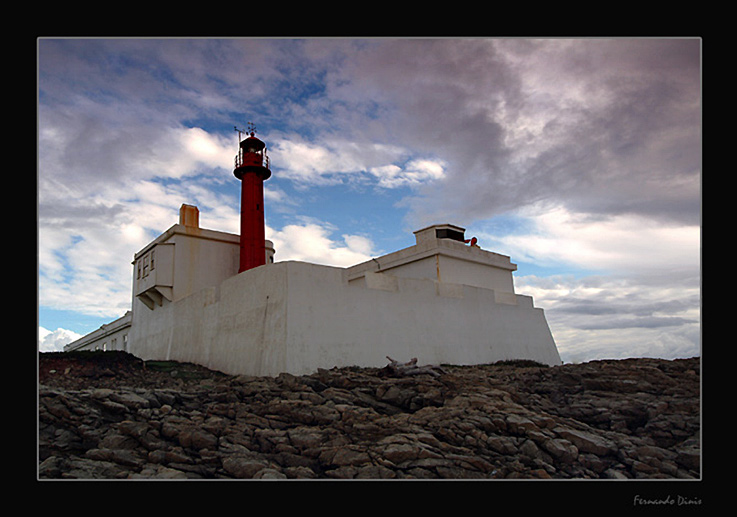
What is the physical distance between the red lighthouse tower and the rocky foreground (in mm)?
10080

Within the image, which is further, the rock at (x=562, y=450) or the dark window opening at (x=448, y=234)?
the dark window opening at (x=448, y=234)

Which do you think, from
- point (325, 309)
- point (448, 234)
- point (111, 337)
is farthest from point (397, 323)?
point (111, 337)

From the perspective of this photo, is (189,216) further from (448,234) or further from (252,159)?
(448,234)

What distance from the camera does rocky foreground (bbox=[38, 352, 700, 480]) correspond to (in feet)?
33.8

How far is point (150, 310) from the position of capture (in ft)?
90.1

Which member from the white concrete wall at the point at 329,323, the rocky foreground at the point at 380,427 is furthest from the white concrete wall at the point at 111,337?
the rocky foreground at the point at 380,427

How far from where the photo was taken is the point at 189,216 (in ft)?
85.9

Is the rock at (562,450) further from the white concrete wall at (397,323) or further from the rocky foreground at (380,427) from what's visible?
the white concrete wall at (397,323)

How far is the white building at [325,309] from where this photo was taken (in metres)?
17.5

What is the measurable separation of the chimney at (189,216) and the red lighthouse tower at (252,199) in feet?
7.76

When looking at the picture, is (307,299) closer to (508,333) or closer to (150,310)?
(508,333)

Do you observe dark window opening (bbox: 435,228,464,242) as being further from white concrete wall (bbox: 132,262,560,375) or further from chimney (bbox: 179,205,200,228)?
chimney (bbox: 179,205,200,228)
